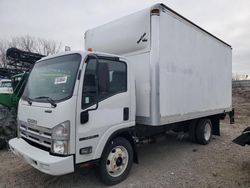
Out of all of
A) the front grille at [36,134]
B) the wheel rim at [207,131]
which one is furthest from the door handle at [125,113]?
the wheel rim at [207,131]

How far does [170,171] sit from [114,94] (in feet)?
7.21

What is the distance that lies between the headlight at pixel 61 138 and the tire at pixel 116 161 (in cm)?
80

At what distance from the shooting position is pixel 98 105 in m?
3.41

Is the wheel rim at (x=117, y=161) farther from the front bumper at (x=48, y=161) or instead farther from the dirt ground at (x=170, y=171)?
the front bumper at (x=48, y=161)

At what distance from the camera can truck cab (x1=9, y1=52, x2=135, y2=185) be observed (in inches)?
121

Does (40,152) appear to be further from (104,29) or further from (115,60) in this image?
(104,29)

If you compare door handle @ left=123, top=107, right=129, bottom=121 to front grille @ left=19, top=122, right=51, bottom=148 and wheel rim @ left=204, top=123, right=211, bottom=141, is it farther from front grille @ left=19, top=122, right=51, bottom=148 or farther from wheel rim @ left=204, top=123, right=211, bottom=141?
Result: wheel rim @ left=204, top=123, right=211, bottom=141

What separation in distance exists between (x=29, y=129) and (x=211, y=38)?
539cm

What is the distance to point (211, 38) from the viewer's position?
20.1ft

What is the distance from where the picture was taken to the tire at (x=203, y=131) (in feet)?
20.9

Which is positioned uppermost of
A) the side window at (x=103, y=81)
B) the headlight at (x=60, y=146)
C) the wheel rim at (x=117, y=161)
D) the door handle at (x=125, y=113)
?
the side window at (x=103, y=81)

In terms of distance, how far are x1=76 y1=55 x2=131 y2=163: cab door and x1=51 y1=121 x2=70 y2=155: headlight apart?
0.58ft

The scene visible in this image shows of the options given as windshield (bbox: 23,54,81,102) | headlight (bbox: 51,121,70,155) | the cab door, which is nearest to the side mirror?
the cab door

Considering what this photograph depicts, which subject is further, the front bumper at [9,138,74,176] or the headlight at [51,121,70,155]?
the headlight at [51,121,70,155]
